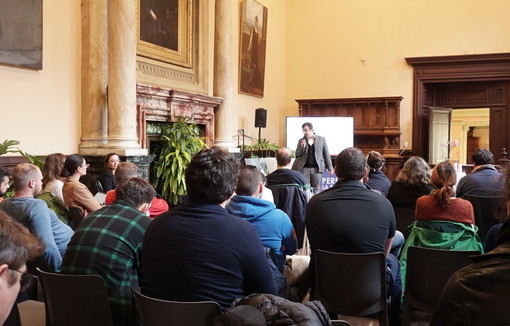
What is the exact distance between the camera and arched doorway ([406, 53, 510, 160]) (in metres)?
11.6

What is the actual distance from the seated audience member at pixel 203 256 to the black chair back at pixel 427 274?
1.15m

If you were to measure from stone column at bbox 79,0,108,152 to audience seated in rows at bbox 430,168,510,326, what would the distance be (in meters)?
6.51

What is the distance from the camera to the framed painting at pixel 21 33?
5.74 m

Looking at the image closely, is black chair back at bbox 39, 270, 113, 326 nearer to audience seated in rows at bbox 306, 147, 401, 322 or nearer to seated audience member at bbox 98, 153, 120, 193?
audience seated in rows at bbox 306, 147, 401, 322

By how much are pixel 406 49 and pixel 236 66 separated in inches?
167

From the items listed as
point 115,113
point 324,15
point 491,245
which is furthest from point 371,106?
point 491,245

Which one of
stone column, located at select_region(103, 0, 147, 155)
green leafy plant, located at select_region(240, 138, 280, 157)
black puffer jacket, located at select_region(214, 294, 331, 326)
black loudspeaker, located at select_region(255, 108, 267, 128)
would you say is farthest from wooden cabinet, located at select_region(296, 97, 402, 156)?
black puffer jacket, located at select_region(214, 294, 331, 326)

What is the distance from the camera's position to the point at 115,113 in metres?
7.07

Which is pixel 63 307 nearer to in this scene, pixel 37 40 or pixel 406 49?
pixel 37 40

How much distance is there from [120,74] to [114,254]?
498 cm

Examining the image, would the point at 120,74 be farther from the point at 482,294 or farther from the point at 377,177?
the point at 482,294

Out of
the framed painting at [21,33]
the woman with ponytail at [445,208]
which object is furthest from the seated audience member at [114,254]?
the framed painting at [21,33]

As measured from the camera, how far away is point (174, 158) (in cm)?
796

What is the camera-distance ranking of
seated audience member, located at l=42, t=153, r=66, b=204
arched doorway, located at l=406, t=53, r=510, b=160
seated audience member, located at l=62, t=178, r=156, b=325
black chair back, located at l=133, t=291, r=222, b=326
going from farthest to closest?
1. arched doorway, located at l=406, t=53, r=510, b=160
2. seated audience member, located at l=42, t=153, r=66, b=204
3. seated audience member, located at l=62, t=178, r=156, b=325
4. black chair back, located at l=133, t=291, r=222, b=326
